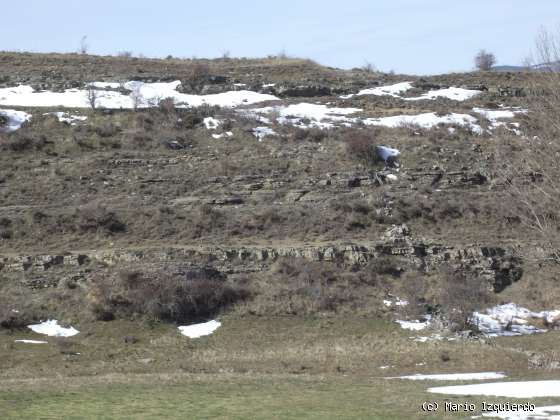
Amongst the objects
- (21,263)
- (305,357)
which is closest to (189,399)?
(305,357)

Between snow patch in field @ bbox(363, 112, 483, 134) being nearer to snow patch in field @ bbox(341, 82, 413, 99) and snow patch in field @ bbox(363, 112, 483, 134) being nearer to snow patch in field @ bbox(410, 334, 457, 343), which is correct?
snow patch in field @ bbox(341, 82, 413, 99)

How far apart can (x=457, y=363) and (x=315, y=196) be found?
16922mm

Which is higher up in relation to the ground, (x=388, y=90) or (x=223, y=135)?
(x=388, y=90)

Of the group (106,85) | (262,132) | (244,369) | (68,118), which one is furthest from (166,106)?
(244,369)

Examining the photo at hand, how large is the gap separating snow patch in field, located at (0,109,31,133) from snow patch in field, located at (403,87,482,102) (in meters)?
27.0

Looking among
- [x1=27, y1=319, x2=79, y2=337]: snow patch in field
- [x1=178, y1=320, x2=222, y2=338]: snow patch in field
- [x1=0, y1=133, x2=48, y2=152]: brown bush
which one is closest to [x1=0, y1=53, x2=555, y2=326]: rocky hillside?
[x1=0, y1=133, x2=48, y2=152]: brown bush

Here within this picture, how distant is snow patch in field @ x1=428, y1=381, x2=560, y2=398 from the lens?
17328 millimetres

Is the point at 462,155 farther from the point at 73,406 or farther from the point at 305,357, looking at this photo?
the point at 73,406

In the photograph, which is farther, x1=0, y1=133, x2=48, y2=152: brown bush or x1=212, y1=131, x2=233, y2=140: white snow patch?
x1=212, y1=131, x2=233, y2=140: white snow patch

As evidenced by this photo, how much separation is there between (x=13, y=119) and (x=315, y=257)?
78.4 feet

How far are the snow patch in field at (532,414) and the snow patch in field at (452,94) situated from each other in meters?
43.8

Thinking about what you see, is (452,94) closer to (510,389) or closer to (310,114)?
(310,114)

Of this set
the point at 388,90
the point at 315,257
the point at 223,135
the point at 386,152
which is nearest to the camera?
the point at 315,257

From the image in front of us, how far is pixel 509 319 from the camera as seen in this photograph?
99.2 feet
